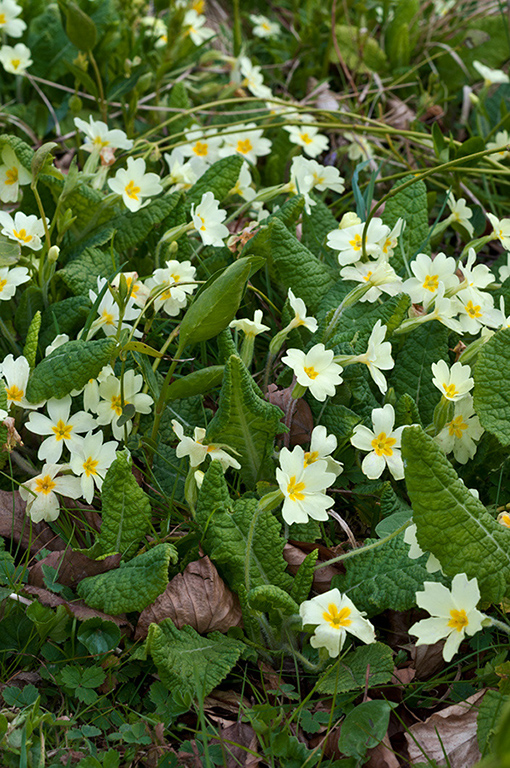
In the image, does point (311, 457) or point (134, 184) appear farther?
point (134, 184)

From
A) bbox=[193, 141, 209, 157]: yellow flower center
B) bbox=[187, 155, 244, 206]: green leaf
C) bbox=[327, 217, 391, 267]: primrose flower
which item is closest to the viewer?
bbox=[327, 217, 391, 267]: primrose flower

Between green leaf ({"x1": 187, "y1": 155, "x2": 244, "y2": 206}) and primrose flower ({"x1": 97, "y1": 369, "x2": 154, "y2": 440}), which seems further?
green leaf ({"x1": 187, "y1": 155, "x2": 244, "y2": 206})

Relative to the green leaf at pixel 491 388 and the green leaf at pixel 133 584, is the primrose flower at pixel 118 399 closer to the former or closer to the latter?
the green leaf at pixel 133 584

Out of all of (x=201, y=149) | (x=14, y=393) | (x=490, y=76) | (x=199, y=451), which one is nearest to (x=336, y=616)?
(x=199, y=451)

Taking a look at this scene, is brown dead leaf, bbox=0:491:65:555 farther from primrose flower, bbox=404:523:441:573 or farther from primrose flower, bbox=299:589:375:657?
primrose flower, bbox=404:523:441:573

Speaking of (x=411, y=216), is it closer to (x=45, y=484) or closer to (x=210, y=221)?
(x=210, y=221)

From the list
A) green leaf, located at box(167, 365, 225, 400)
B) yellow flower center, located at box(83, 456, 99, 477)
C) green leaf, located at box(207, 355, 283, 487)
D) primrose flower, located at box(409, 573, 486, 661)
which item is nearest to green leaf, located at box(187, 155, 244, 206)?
green leaf, located at box(167, 365, 225, 400)
